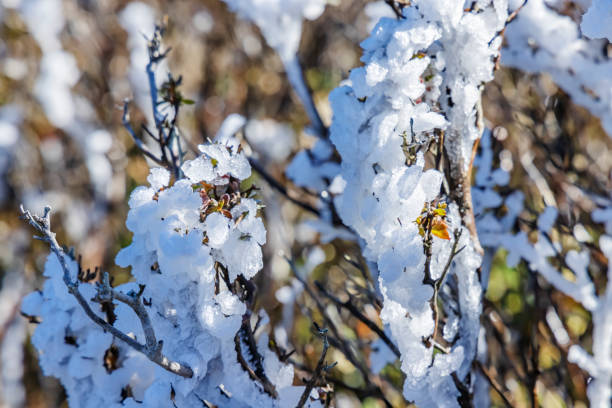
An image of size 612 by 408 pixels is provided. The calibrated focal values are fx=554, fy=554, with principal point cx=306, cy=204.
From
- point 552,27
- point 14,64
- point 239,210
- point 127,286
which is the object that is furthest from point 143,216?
point 14,64

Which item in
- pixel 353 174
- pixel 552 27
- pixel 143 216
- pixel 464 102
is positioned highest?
pixel 552 27

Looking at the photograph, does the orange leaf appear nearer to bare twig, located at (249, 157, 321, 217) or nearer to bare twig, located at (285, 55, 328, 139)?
bare twig, located at (249, 157, 321, 217)

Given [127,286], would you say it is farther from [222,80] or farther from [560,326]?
[222,80]

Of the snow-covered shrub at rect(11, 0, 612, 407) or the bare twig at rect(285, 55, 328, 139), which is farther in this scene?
the bare twig at rect(285, 55, 328, 139)

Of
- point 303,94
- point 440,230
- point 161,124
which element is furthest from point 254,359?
point 303,94

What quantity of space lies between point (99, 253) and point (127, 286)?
2.27 meters

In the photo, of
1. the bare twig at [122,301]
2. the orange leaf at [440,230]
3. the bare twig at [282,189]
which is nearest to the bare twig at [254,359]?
the bare twig at [122,301]

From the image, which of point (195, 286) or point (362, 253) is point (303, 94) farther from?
point (195, 286)

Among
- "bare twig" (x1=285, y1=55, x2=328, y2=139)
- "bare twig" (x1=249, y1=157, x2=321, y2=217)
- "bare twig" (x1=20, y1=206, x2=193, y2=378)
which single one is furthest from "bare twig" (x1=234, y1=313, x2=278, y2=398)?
"bare twig" (x1=285, y1=55, x2=328, y2=139)

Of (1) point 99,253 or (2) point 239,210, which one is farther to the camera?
(1) point 99,253

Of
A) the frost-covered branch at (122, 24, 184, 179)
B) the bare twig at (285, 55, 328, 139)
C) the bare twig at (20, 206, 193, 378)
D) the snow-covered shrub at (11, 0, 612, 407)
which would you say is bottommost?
the bare twig at (20, 206, 193, 378)

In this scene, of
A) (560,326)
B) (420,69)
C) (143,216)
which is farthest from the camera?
(560,326)

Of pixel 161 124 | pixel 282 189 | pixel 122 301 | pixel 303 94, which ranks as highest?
pixel 303 94

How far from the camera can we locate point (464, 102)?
980 millimetres
